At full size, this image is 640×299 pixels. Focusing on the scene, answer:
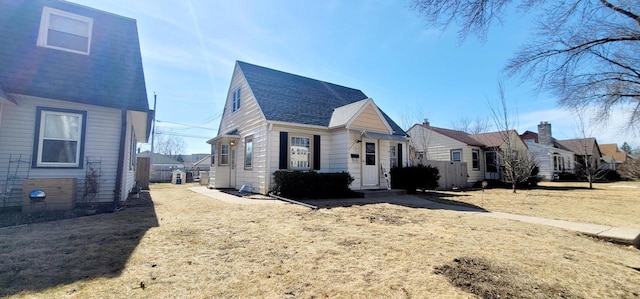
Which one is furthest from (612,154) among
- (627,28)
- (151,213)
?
(151,213)

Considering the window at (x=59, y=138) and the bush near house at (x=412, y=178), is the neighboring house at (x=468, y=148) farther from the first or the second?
the window at (x=59, y=138)

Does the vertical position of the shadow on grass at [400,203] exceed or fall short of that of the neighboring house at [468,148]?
it falls short

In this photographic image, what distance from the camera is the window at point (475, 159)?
75.9 ft

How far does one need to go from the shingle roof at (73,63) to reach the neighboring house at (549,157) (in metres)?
30.5

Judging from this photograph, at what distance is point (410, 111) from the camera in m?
25.3

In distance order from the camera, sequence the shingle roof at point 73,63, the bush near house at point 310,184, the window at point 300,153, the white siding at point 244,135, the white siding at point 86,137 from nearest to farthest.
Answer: the white siding at point 86,137, the shingle roof at point 73,63, the bush near house at point 310,184, the white siding at point 244,135, the window at point 300,153

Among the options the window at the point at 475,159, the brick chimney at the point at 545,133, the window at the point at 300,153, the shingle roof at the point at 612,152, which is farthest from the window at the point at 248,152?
the shingle roof at the point at 612,152

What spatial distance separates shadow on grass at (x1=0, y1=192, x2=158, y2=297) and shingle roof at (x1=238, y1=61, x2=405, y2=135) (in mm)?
6889

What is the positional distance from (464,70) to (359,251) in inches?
516

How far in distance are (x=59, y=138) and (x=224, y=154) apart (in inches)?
314

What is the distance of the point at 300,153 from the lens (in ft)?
40.0

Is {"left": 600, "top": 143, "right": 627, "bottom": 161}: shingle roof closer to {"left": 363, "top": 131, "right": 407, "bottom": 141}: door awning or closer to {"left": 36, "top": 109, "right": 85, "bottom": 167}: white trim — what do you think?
{"left": 363, "top": 131, "right": 407, "bottom": 141}: door awning

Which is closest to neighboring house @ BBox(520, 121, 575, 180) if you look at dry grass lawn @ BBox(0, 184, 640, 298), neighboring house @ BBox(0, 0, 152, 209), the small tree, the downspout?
the small tree

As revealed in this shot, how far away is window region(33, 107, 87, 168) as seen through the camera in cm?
731
